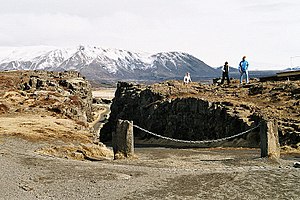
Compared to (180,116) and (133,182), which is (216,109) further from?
(133,182)

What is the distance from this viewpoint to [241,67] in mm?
41625

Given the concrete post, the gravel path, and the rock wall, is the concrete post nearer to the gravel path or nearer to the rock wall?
the gravel path

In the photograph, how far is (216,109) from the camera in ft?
130

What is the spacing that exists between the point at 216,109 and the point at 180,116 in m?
6.09

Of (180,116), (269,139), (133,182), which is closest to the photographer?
(133,182)

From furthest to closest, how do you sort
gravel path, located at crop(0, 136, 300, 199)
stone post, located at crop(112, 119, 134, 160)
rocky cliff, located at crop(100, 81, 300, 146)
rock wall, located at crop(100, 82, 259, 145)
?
rock wall, located at crop(100, 82, 259, 145)
rocky cliff, located at crop(100, 81, 300, 146)
stone post, located at crop(112, 119, 134, 160)
gravel path, located at crop(0, 136, 300, 199)

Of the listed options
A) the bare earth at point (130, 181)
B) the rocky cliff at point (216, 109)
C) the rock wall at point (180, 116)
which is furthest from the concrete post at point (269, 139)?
the rock wall at point (180, 116)

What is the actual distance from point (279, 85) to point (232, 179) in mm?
29556

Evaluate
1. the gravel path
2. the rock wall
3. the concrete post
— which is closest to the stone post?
the gravel path

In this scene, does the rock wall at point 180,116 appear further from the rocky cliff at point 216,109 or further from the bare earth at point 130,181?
the bare earth at point 130,181

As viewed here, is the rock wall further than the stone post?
Yes

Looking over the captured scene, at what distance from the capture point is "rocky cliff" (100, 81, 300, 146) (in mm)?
33594

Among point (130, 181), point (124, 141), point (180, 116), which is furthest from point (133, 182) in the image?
point (180, 116)

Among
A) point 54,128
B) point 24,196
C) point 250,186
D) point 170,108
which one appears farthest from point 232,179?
point 170,108
